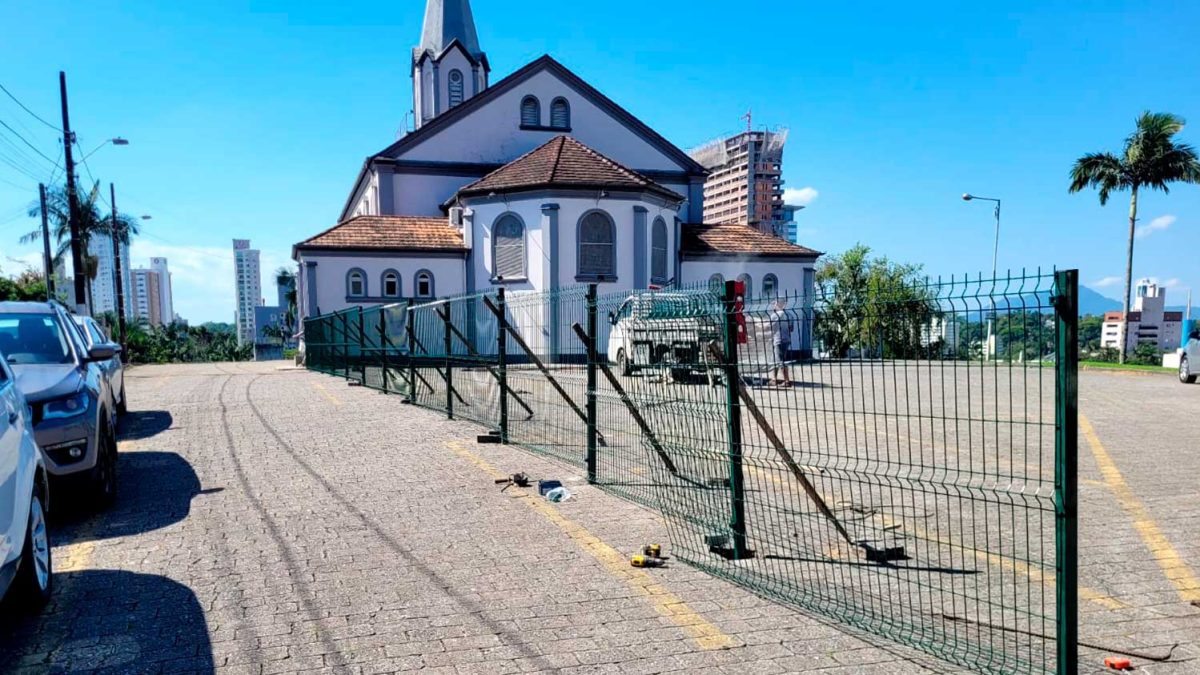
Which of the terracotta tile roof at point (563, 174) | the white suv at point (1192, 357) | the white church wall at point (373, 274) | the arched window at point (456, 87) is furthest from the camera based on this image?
the arched window at point (456, 87)

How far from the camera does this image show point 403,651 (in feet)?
12.3

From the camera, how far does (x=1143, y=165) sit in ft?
116

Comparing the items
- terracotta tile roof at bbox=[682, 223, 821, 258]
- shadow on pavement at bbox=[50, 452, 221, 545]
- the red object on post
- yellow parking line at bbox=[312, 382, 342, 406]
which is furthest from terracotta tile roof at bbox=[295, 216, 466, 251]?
the red object on post

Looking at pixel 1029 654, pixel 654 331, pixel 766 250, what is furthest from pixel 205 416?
pixel 766 250

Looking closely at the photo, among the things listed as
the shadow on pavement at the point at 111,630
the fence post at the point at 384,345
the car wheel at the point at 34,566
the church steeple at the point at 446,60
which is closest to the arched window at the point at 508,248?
the fence post at the point at 384,345

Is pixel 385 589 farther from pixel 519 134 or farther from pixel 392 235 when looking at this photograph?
pixel 519 134

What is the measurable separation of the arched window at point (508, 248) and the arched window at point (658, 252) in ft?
16.5

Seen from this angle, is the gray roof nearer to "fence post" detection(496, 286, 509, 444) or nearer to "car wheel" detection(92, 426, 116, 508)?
"fence post" detection(496, 286, 509, 444)

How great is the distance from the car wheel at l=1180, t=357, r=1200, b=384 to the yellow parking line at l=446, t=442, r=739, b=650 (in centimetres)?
2093

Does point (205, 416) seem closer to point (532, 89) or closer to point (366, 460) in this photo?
point (366, 460)

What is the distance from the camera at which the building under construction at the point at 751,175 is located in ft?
452

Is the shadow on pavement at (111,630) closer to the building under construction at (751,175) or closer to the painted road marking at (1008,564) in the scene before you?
the painted road marking at (1008,564)

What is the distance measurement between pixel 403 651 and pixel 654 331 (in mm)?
3094

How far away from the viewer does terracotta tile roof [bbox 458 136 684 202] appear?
89.2 ft
